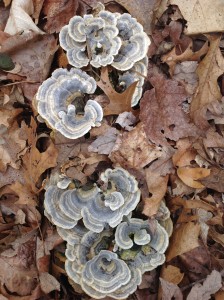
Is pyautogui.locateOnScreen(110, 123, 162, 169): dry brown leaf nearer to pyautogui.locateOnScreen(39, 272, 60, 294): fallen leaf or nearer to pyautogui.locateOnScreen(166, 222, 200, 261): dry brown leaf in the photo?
pyautogui.locateOnScreen(166, 222, 200, 261): dry brown leaf

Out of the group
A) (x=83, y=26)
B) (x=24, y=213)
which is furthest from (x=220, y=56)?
(x=24, y=213)

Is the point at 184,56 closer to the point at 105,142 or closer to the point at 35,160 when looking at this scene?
the point at 105,142

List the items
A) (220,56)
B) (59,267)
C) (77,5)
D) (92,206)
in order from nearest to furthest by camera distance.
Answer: (92,206) < (59,267) < (220,56) < (77,5)

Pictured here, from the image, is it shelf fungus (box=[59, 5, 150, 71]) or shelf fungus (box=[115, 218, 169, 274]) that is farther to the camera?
shelf fungus (box=[59, 5, 150, 71])

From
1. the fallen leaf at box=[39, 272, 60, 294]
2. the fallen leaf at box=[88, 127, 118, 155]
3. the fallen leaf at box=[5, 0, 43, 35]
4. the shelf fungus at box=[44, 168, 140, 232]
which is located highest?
the fallen leaf at box=[5, 0, 43, 35]

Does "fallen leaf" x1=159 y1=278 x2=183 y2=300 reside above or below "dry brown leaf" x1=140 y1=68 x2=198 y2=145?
below

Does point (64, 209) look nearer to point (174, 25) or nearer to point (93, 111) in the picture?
point (93, 111)

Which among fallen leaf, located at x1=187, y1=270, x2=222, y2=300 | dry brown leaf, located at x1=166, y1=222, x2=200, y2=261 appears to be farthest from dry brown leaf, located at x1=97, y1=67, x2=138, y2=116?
fallen leaf, located at x1=187, y1=270, x2=222, y2=300

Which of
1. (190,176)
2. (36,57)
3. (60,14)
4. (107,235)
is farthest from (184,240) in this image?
(60,14)
